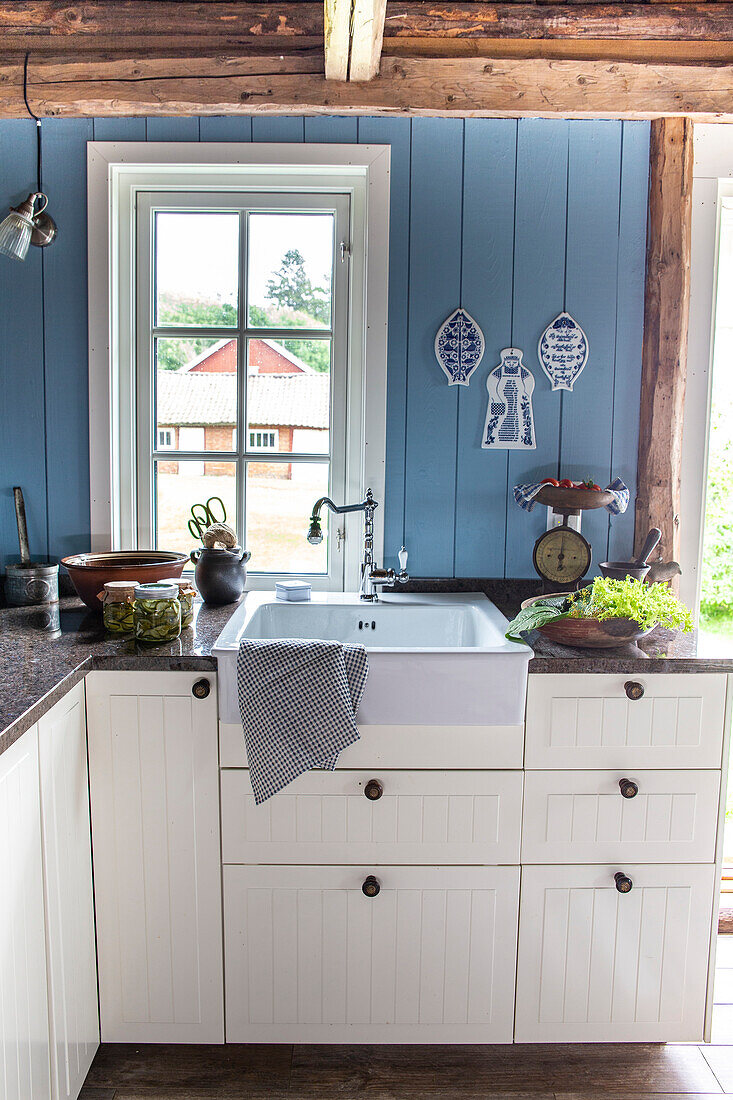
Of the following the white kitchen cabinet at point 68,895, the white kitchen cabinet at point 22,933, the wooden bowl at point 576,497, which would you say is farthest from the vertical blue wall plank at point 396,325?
the white kitchen cabinet at point 22,933

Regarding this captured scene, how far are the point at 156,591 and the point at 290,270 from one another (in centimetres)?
108

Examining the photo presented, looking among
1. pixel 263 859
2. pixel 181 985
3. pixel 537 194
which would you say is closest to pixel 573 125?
pixel 537 194

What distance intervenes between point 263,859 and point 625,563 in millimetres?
1253

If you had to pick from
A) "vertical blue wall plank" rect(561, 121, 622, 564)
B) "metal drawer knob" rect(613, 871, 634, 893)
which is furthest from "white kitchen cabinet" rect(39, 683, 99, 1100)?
"vertical blue wall plank" rect(561, 121, 622, 564)

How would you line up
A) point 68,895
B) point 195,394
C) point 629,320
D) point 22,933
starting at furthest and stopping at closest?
1. point 195,394
2. point 629,320
3. point 68,895
4. point 22,933

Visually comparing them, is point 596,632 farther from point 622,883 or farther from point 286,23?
point 286,23

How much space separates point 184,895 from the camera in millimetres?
1836

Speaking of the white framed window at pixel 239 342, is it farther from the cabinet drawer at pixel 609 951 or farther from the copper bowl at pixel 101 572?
the cabinet drawer at pixel 609 951

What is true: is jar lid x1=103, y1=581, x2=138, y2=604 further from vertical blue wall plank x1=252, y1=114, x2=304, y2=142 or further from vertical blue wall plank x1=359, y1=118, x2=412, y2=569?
vertical blue wall plank x1=252, y1=114, x2=304, y2=142

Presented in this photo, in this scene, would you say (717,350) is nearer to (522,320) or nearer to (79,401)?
(522,320)

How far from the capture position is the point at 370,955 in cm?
186

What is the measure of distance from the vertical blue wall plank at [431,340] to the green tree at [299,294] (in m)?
0.27

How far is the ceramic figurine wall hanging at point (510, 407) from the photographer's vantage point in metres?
2.36

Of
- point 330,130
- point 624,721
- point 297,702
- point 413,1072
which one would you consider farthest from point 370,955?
point 330,130
